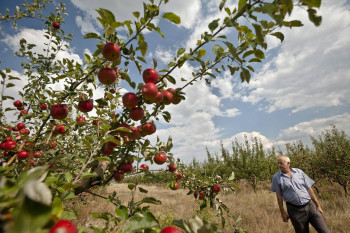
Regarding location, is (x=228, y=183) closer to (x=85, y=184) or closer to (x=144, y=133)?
(x=144, y=133)

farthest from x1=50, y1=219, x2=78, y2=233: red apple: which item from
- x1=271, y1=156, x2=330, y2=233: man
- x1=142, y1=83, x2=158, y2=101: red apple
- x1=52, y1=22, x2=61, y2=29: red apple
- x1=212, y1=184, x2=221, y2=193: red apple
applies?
x1=271, y1=156, x2=330, y2=233: man

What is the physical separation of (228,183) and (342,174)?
33.6 feet

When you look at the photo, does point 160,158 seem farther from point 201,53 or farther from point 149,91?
point 201,53

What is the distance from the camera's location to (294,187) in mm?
3773

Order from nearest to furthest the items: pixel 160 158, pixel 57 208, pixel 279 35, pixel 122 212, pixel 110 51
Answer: pixel 57 208 < pixel 122 212 < pixel 279 35 < pixel 110 51 < pixel 160 158

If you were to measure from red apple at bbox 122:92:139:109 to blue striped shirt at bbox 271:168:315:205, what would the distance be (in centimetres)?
376

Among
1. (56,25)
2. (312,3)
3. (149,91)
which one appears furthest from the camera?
(56,25)

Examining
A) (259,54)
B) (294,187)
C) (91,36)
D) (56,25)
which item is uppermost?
(56,25)

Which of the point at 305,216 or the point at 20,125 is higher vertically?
the point at 20,125

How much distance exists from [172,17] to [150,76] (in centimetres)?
44

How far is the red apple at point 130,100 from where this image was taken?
1.40 meters

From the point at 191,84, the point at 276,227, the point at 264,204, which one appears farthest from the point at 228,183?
the point at 264,204

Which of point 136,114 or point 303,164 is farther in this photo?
point 303,164

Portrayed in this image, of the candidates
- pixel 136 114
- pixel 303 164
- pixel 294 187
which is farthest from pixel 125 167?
pixel 303 164
